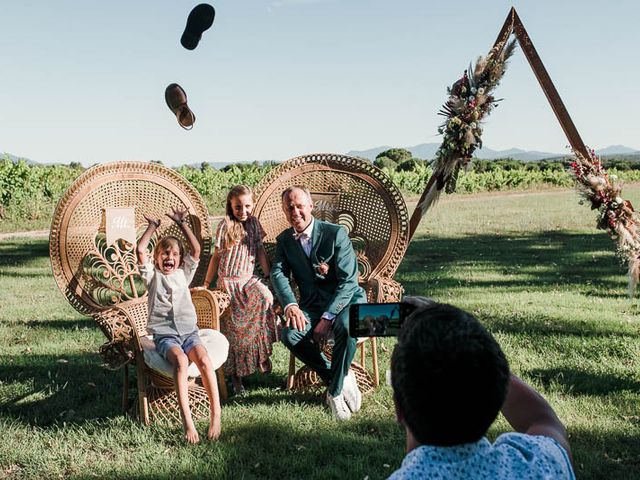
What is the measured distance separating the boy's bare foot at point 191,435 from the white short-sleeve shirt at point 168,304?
0.60 meters

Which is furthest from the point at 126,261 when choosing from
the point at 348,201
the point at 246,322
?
the point at 348,201

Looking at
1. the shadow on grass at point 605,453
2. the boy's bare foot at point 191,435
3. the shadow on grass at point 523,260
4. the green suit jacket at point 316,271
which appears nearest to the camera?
the shadow on grass at point 605,453

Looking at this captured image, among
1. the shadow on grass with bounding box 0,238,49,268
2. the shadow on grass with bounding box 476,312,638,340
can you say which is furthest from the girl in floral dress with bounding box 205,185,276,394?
the shadow on grass with bounding box 0,238,49,268

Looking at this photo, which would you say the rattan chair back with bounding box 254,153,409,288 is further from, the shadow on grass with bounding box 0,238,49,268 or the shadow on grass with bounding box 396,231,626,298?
the shadow on grass with bounding box 0,238,49,268

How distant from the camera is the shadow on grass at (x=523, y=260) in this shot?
8.63m

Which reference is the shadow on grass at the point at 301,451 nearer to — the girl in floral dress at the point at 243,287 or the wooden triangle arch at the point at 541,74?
the girl in floral dress at the point at 243,287

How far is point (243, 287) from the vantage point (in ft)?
15.7

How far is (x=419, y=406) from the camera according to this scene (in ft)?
4.16

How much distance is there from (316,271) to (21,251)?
9.85 meters

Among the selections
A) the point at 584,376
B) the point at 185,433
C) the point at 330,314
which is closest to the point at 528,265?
the point at 584,376

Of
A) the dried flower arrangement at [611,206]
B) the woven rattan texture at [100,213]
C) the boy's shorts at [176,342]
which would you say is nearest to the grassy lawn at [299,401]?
the boy's shorts at [176,342]

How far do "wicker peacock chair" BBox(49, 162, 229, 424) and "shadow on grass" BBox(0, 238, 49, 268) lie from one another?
698cm

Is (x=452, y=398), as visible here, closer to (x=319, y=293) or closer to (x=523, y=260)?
(x=319, y=293)

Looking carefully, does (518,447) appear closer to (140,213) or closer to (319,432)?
(319,432)
